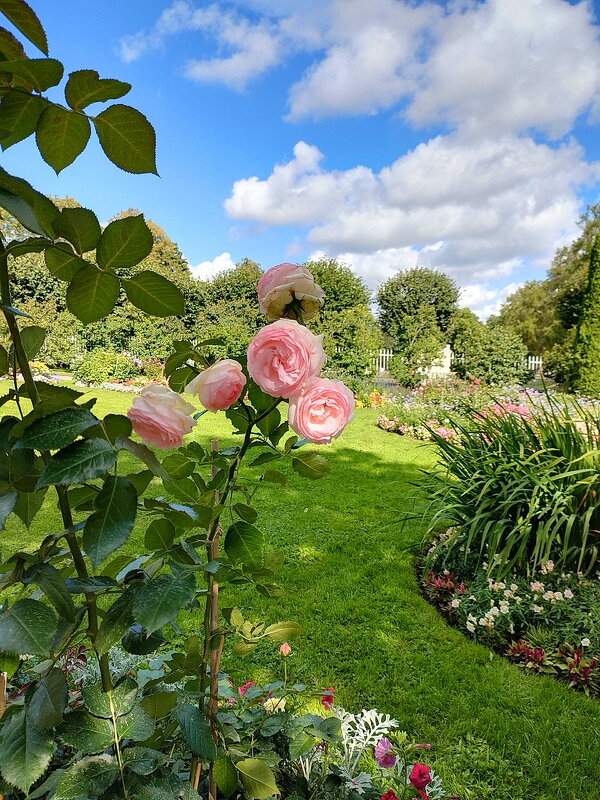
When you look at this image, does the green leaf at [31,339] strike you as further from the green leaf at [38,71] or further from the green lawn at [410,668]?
the green lawn at [410,668]

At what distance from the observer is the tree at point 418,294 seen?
18.1 metres

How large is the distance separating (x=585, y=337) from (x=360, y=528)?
450 inches

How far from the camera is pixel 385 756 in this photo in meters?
1.17

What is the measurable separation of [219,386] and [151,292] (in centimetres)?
15

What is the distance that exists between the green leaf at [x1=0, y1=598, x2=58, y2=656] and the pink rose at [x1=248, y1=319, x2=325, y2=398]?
323mm

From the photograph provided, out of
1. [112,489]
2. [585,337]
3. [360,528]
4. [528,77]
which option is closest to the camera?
[112,489]

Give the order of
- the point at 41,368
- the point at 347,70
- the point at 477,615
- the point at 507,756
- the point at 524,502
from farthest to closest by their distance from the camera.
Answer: the point at 41,368
the point at 347,70
the point at 524,502
the point at 477,615
the point at 507,756

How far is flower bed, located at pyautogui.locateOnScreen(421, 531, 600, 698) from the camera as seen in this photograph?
2.25 m

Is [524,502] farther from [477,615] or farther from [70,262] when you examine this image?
[70,262]

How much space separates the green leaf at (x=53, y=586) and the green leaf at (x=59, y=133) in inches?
17.4

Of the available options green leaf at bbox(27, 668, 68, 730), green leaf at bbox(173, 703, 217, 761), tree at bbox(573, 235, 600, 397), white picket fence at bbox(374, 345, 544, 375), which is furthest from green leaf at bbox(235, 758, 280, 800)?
tree at bbox(573, 235, 600, 397)

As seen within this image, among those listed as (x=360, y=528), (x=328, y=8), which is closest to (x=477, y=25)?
(x=328, y=8)

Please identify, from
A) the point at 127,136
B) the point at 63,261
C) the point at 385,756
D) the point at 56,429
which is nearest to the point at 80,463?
the point at 56,429

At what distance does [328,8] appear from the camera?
2.21m
